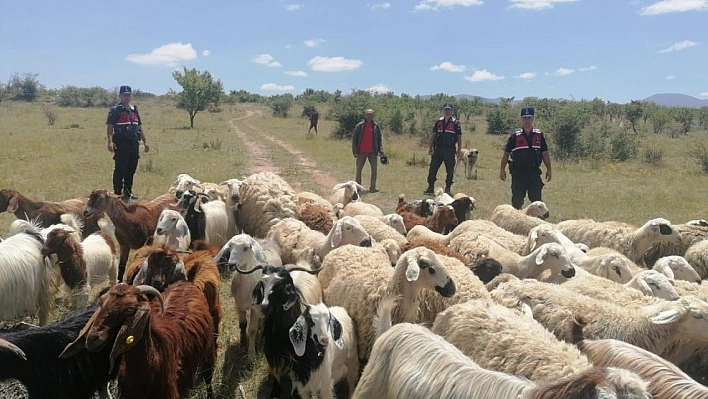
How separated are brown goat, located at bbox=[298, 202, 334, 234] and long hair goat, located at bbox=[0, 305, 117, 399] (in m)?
4.89

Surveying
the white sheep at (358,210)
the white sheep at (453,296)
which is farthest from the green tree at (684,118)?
the white sheep at (453,296)

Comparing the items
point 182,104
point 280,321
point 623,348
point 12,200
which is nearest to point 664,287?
point 623,348

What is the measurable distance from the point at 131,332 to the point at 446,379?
204cm

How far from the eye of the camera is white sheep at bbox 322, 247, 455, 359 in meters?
4.92

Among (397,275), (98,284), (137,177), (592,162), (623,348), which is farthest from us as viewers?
(592,162)

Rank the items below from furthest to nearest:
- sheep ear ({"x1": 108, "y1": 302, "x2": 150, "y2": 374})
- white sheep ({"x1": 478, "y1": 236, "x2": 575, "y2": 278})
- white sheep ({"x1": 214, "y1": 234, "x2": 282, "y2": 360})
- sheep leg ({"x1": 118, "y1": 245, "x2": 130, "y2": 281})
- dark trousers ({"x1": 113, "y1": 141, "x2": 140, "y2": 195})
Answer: dark trousers ({"x1": 113, "y1": 141, "x2": 140, "y2": 195}), sheep leg ({"x1": 118, "y1": 245, "x2": 130, "y2": 281}), white sheep ({"x1": 478, "y1": 236, "x2": 575, "y2": 278}), white sheep ({"x1": 214, "y1": 234, "x2": 282, "y2": 360}), sheep ear ({"x1": 108, "y1": 302, "x2": 150, "y2": 374})

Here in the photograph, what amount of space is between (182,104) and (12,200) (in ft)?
116

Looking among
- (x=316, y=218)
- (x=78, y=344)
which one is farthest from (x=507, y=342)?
(x=316, y=218)

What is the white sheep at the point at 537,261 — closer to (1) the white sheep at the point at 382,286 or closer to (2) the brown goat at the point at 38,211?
(1) the white sheep at the point at 382,286

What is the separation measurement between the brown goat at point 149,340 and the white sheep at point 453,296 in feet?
6.91

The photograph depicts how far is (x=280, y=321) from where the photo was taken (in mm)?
4387

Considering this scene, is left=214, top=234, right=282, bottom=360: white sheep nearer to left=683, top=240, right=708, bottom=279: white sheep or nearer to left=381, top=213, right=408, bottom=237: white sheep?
left=381, top=213, right=408, bottom=237: white sheep

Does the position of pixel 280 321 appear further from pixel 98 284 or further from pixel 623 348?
pixel 98 284

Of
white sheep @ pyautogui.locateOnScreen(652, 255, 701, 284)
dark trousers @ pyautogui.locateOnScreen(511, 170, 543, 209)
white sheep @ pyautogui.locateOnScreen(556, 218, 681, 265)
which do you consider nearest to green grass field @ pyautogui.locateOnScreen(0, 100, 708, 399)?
dark trousers @ pyautogui.locateOnScreen(511, 170, 543, 209)
